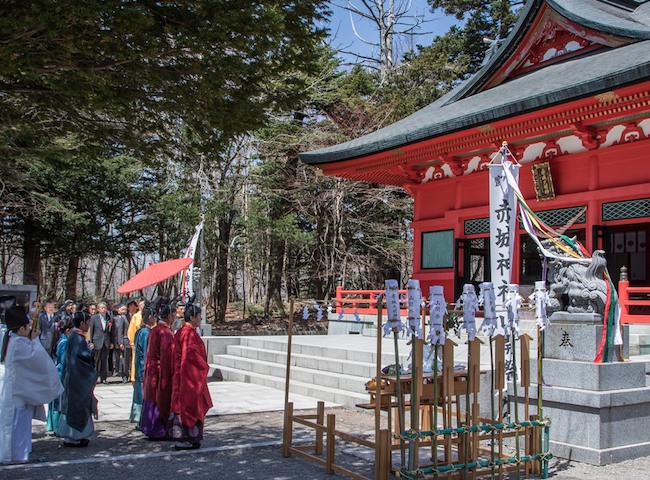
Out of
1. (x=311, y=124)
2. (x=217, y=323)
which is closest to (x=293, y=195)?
(x=311, y=124)

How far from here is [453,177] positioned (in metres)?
15.2

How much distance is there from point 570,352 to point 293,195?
17.9 meters

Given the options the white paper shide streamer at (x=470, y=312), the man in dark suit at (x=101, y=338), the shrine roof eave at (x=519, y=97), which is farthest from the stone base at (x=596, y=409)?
the man in dark suit at (x=101, y=338)

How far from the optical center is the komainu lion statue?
22.6ft

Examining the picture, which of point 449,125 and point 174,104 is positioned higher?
point 449,125

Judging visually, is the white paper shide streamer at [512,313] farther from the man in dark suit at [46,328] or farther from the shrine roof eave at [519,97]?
the man in dark suit at [46,328]

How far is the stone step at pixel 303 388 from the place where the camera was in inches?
370

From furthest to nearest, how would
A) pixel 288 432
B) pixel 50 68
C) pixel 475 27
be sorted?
pixel 475 27, pixel 288 432, pixel 50 68

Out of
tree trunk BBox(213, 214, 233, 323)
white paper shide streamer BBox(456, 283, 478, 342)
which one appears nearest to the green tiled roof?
white paper shide streamer BBox(456, 283, 478, 342)

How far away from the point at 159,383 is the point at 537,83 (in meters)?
9.39

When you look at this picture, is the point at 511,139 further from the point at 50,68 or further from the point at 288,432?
the point at 50,68

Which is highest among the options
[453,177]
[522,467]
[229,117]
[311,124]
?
[311,124]

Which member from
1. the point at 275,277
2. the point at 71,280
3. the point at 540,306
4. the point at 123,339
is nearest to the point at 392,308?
the point at 540,306

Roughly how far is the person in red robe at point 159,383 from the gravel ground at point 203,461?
0.58 ft
